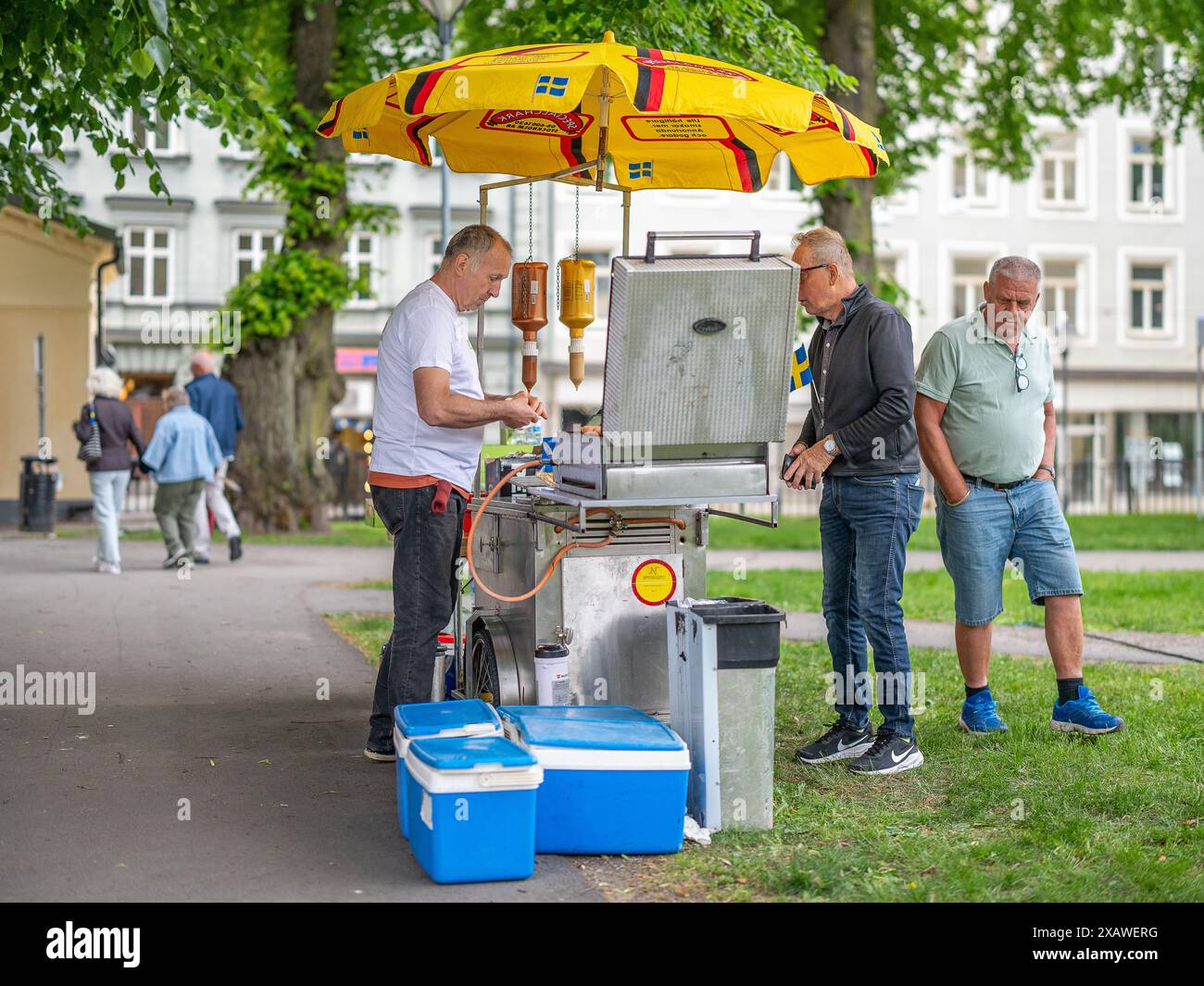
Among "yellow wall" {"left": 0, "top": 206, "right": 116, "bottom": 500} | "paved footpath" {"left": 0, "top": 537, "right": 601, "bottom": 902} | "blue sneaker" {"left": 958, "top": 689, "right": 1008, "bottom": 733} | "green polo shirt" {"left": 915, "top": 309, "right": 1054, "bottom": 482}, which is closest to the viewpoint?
"paved footpath" {"left": 0, "top": 537, "right": 601, "bottom": 902}

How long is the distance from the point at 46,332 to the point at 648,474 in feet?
66.9

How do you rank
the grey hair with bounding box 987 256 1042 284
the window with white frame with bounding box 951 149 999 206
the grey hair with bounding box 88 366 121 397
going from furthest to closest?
the window with white frame with bounding box 951 149 999 206 → the grey hair with bounding box 88 366 121 397 → the grey hair with bounding box 987 256 1042 284

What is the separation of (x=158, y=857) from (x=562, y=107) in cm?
305

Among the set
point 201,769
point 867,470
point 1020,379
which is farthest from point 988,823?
point 201,769

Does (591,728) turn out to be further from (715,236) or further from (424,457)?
(715,236)

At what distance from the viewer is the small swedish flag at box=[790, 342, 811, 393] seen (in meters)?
5.90

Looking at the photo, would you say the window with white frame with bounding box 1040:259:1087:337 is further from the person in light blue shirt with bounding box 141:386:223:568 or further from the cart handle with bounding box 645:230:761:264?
the cart handle with bounding box 645:230:761:264

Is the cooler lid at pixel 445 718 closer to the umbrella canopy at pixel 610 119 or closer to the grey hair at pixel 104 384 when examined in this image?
the umbrella canopy at pixel 610 119

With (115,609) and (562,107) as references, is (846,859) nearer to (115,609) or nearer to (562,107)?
(562,107)

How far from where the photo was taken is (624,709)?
5.46m

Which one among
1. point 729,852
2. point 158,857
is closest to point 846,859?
point 729,852

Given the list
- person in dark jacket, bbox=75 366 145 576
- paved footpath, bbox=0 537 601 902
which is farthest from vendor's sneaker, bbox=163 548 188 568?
paved footpath, bbox=0 537 601 902

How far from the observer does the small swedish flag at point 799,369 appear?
5.90 meters

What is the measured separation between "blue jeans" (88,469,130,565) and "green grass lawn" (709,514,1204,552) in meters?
6.84
